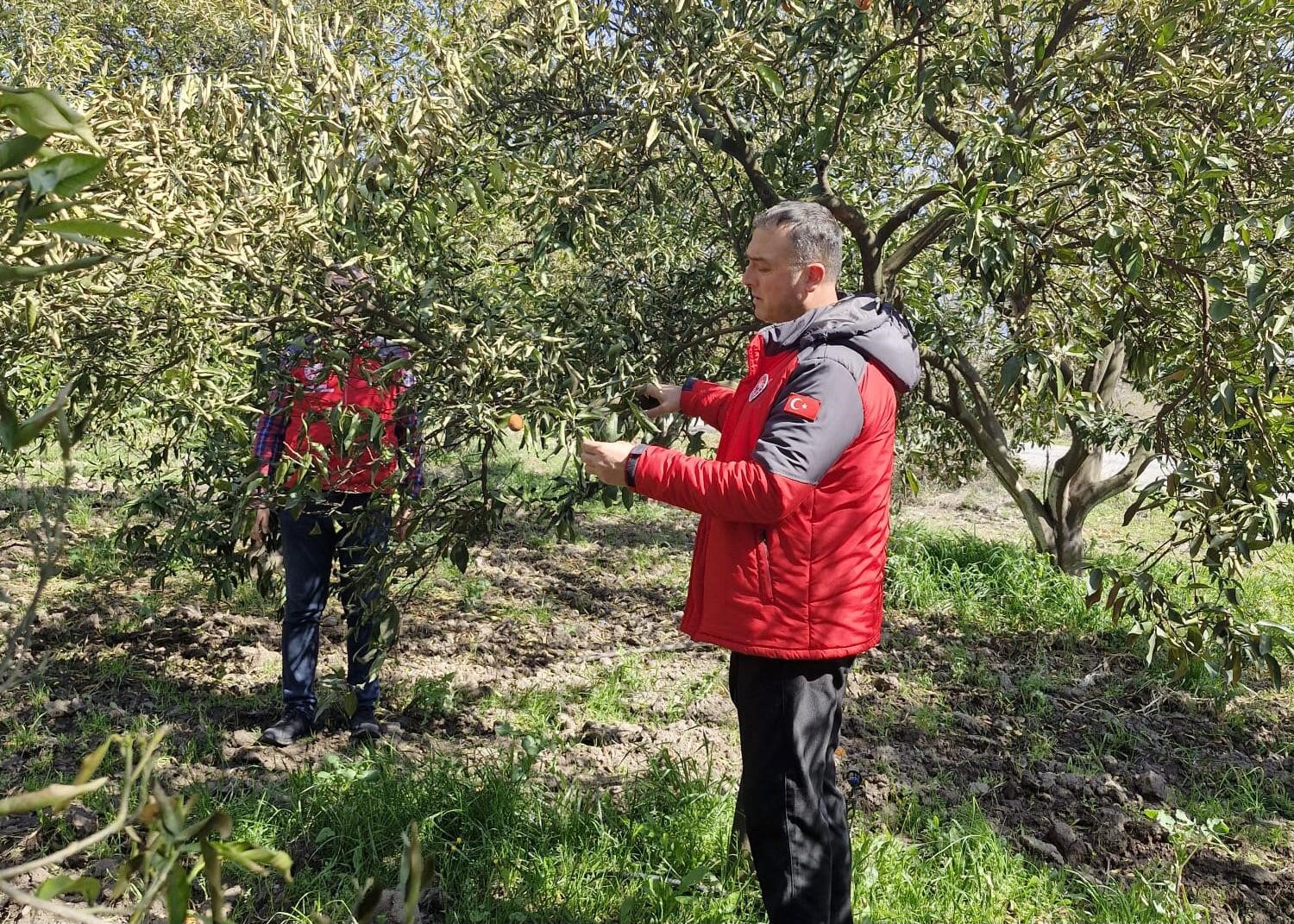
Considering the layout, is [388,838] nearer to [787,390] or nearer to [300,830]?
[300,830]

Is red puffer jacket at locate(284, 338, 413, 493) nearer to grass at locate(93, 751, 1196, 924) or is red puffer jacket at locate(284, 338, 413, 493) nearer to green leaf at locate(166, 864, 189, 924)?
grass at locate(93, 751, 1196, 924)

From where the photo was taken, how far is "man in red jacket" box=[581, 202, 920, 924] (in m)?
2.34

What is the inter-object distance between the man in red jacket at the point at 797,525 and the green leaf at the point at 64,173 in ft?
5.07

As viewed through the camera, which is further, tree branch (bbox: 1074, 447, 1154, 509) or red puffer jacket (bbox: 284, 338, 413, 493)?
tree branch (bbox: 1074, 447, 1154, 509)

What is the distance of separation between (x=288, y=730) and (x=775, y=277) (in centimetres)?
273

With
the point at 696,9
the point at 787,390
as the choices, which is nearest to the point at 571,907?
the point at 787,390

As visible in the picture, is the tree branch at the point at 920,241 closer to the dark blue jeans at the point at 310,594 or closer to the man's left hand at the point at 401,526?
the man's left hand at the point at 401,526

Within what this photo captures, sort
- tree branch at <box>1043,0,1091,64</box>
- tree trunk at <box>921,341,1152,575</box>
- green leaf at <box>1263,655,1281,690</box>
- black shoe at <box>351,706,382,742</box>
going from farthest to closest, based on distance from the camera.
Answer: tree trunk at <box>921,341,1152,575</box> < black shoe at <box>351,706,382,742</box> < tree branch at <box>1043,0,1091,64</box> < green leaf at <box>1263,655,1281,690</box>

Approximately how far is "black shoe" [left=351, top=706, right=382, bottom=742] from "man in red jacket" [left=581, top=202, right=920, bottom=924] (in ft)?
6.60

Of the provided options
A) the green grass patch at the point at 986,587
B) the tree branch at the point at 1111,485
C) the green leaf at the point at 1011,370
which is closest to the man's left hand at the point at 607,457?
the green leaf at the point at 1011,370

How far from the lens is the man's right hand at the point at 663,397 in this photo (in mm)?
2824

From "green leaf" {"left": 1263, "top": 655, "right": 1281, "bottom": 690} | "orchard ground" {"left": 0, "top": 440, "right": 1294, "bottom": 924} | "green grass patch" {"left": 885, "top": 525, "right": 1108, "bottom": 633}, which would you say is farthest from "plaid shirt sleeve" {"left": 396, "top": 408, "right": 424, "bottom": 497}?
"green grass patch" {"left": 885, "top": 525, "right": 1108, "bottom": 633}

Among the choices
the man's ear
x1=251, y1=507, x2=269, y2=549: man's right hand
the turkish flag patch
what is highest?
the man's ear

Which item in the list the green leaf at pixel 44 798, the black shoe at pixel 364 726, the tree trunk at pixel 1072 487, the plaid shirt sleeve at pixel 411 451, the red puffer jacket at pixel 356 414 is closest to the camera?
the green leaf at pixel 44 798
